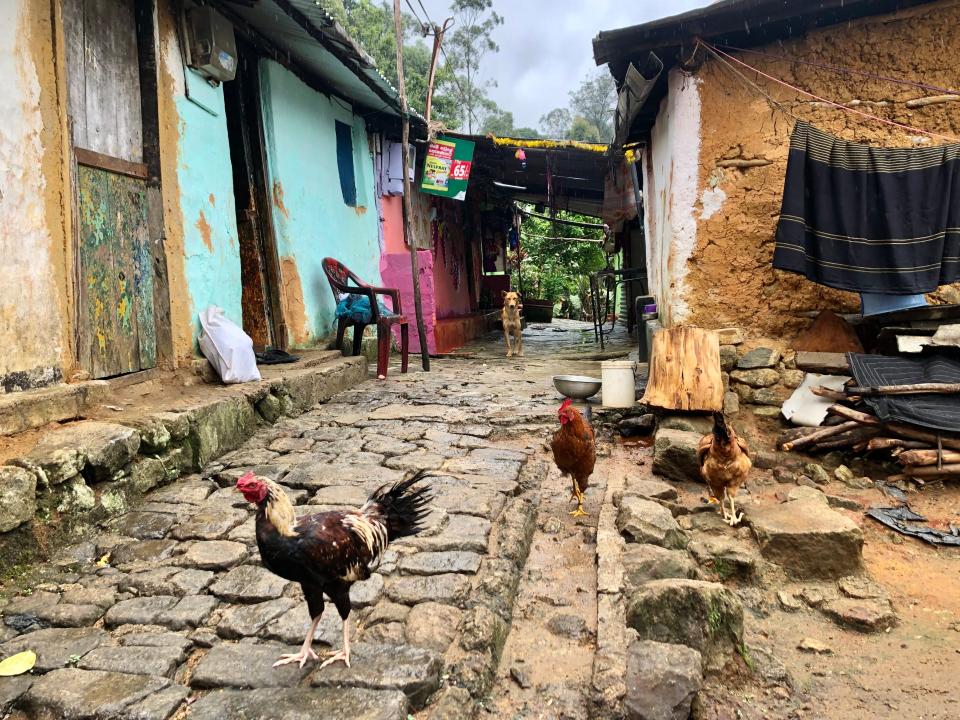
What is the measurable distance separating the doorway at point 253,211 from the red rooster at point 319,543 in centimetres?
558

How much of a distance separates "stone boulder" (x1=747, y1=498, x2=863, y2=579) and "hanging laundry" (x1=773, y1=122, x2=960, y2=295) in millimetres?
2448

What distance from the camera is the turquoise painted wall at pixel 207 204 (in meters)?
5.96

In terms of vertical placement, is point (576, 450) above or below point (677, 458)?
above

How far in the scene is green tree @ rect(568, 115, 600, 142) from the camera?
163 feet

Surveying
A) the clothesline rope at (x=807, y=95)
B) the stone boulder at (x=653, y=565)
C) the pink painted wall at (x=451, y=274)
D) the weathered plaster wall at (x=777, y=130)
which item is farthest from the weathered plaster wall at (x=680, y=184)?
the pink painted wall at (x=451, y=274)

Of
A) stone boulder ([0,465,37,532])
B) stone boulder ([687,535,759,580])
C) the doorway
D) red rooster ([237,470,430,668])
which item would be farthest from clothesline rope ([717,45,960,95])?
stone boulder ([0,465,37,532])

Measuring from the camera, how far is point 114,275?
5.04 metres

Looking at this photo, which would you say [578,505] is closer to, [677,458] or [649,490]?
[649,490]

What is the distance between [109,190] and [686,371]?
507cm

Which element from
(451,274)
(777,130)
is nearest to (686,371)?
(777,130)

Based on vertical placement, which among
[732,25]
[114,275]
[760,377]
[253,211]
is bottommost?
[760,377]

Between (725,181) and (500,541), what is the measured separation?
4230mm

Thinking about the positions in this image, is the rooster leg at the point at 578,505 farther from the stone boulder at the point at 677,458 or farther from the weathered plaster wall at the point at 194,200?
the weathered plaster wall at the point at 194,200

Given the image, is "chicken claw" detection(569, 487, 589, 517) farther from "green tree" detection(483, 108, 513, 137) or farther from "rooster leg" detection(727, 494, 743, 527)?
"green tree" detection(483, 108, 513, 137)
